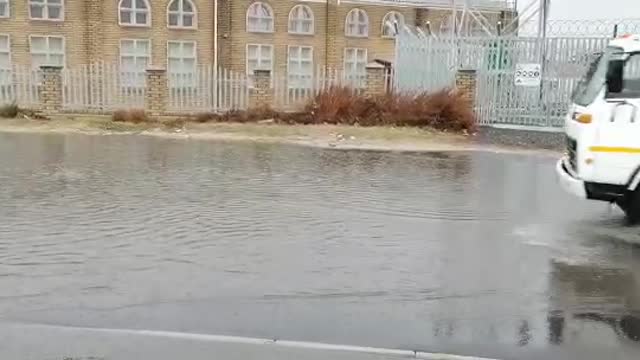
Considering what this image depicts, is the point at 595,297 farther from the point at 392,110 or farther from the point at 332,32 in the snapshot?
the point at 332,32

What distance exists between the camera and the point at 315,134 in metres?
19.5

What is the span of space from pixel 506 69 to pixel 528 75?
32.0 inches

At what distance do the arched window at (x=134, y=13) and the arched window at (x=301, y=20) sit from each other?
724cm

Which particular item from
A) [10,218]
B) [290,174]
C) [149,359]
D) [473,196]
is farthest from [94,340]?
[290,174]

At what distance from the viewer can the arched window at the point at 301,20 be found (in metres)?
38.3

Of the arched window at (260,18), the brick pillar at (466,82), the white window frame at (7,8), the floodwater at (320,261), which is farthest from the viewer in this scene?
the arched window at (260,18)

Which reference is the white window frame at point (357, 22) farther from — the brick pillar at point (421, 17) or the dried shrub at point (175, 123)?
the dried shrub at point (175, 123)

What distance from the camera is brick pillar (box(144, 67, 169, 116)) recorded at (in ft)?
74.7

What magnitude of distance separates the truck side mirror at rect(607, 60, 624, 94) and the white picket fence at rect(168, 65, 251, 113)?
1680cm

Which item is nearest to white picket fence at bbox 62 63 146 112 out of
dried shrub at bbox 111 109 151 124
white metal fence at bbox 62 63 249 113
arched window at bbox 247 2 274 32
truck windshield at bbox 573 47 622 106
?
white metal fence at bbox 62 63 249 113

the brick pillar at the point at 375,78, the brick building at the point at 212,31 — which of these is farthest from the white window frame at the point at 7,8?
the brick pillar at the point at 375,78

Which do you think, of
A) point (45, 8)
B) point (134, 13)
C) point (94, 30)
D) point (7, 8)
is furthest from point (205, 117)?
point (7, 8)

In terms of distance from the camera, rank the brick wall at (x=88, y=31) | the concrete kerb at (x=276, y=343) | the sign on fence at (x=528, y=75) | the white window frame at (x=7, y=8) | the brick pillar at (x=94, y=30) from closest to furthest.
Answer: the concrete kerb at (x=276, y=343) → the sign on fence at (x=528, y=75) → the white window frame at (x=7, y=8) → the brick wall at (x=88, y=31) → the brick pillar at (x=94, y=30)

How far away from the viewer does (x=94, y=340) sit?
5.04m
